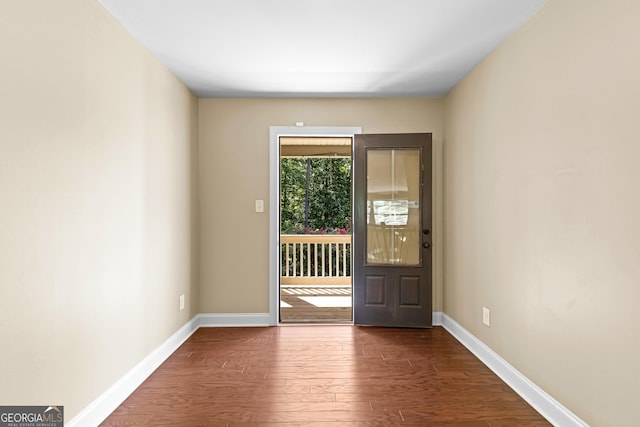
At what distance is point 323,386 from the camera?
2.63m

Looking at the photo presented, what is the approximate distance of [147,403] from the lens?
2.41m

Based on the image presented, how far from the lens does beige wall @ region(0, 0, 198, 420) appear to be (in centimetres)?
161

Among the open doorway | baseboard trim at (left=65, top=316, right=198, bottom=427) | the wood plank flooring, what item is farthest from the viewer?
the open doorway

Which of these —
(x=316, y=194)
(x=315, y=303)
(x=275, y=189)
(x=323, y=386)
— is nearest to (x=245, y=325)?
(x=315, y=303)

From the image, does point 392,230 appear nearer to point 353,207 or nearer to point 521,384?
point 353,207

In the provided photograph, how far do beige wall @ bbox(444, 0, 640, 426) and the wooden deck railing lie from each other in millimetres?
3232

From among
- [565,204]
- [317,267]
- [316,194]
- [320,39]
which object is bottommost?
[317,267]

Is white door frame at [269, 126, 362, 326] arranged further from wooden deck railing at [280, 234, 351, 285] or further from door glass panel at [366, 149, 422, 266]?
wooden deck railing at [280, 234, 351, 285]

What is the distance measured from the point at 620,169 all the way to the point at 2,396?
9.33ft

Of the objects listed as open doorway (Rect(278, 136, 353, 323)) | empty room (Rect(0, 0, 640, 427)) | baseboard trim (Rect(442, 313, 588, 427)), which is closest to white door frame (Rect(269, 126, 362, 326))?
empty room (Rect(0, 0, 640, 427))

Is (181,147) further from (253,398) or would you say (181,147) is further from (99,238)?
(253,398)

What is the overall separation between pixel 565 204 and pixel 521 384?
4.15 feet

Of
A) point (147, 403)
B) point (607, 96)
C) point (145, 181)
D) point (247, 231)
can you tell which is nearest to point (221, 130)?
point (247, 231)

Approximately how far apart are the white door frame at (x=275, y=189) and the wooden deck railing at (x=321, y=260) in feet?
7.18
